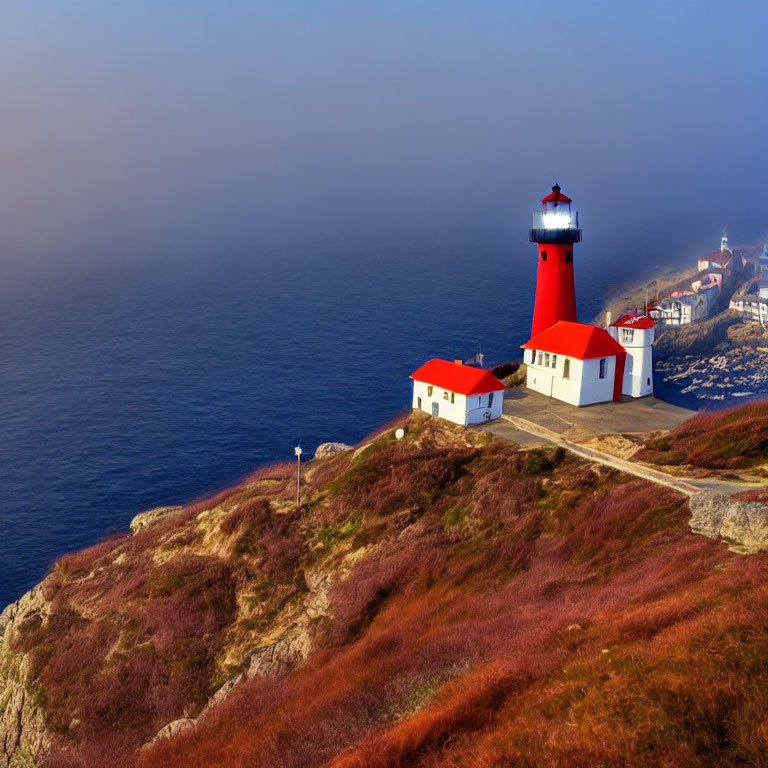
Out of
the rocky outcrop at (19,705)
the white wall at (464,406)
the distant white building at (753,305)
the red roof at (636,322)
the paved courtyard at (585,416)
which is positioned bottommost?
the rocky outcrop at (19,705)

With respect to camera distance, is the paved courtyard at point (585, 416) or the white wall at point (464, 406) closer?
the paved courtyard at point (585, 416)

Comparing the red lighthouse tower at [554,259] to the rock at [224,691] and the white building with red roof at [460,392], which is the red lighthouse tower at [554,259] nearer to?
the white building with red roof at [460,392]

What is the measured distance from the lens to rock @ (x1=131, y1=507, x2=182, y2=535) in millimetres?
54500

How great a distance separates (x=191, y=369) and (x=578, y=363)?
59.3 m

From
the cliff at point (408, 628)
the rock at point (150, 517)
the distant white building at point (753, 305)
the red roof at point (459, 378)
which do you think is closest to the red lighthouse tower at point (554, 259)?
the red roof at point (459, 378)

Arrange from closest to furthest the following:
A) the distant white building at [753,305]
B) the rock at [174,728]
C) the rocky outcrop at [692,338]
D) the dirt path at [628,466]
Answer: the rock at [174,728] < the dirt path at [628,466] < the rocky outcrop at [692,338] < the distant white building at [753,305]

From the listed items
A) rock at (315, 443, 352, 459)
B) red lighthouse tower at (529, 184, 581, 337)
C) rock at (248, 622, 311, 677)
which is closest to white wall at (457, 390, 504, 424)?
red lighthouse tower at (529, 184, 581, 337)

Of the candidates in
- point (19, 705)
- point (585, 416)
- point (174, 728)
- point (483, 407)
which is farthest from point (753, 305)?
point (19, 705)

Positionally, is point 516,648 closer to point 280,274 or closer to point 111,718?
point 111,718

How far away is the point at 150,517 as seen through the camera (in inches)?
2181

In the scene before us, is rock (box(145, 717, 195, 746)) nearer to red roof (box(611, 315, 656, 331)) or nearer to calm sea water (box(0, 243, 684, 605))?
calm sea water (box(0, 243, 684, 605))

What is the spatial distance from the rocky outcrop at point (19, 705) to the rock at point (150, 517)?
10.9 metres

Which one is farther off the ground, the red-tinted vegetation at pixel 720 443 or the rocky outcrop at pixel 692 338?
the red-tinted vegetation at pixel 720 443

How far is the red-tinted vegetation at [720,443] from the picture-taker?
37.8 meters
